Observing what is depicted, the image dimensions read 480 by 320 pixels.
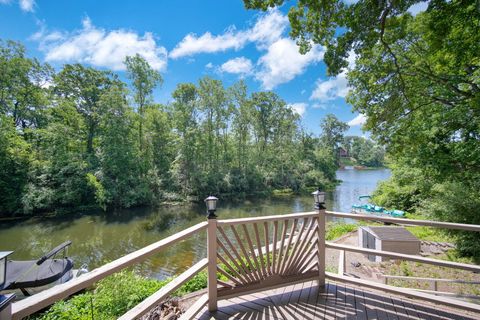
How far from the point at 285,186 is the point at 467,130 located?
19526 mm

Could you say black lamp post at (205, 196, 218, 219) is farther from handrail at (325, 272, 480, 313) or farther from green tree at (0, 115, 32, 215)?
green tree at (0, 115, 32, 215)

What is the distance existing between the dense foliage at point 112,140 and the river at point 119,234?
1654mm

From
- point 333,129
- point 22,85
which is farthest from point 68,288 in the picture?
point 333,129

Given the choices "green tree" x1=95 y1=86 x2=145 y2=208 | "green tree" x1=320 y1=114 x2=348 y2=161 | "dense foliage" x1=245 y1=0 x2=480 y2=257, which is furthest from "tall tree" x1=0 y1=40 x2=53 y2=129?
"green tree" x1=320 y1=114 x2=348 y2=161

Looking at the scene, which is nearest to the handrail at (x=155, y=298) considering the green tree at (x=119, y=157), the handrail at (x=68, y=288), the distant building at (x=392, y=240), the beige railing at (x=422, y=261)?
the handrail at (x=68, y=288)

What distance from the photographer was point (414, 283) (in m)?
4.29

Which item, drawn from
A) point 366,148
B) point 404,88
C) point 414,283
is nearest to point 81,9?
point 404,88

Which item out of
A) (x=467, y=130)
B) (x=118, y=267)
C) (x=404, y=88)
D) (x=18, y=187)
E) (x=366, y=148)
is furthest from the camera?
(x=366, y=148)

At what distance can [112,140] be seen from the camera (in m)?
16.3

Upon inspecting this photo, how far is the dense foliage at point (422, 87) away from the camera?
4.21 metres

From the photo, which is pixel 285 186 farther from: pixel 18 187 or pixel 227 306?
pixel 227 306

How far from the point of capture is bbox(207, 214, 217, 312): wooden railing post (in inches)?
84.3

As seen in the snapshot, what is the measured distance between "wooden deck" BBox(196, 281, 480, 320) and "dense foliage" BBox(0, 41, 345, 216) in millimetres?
14499

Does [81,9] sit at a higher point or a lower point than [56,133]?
higher
